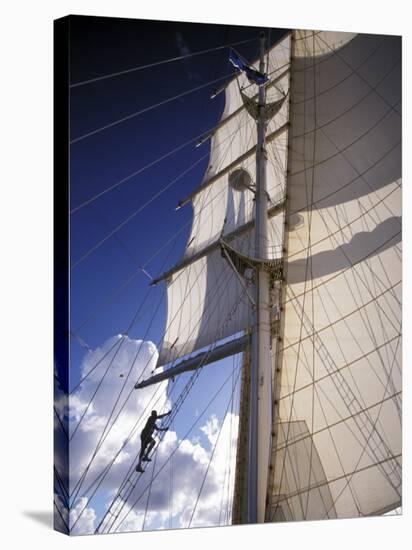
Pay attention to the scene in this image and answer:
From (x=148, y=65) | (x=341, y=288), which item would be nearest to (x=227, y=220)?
(x=341, y=288)

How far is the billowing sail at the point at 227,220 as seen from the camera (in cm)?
901

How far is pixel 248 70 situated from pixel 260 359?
7.63 feet

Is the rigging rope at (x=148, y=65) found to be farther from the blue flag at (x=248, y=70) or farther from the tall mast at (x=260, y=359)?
the tall mast at (x=260, y=359)

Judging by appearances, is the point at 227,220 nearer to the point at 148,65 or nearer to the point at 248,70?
the point at 248,70

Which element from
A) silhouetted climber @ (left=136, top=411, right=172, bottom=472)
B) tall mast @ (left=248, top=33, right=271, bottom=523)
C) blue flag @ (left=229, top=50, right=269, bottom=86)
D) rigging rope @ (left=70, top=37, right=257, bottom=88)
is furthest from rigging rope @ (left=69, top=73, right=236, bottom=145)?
silhouetted climber @ (left=136, top=411, right=172, bottom=472)

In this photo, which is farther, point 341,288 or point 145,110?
point 341,288

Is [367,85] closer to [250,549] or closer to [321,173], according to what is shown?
[321,173]

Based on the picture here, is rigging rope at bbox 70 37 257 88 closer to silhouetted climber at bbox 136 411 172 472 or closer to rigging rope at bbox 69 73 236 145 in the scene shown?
rigging rope at bbox 69 73 236 145

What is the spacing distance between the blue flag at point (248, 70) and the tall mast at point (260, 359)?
61 mm

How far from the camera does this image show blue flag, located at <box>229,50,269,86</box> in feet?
29.8

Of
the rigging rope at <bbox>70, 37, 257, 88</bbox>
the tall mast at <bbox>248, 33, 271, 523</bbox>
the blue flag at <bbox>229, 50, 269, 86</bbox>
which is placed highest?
the blue flag at <bbox>229, 50, 269, 86</bbox>

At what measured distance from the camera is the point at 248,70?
9.32 m

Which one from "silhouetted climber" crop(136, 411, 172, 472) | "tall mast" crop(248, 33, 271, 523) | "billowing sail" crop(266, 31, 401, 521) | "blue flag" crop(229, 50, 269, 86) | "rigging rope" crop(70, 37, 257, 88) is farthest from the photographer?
"billowing sail" crop(266, 31, 401, 521)

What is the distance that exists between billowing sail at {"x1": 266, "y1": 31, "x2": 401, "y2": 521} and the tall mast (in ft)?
0.40
